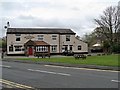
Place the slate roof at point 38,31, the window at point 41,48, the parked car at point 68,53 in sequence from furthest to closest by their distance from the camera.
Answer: the slate roof at point 38,31 → the window at point 41,48 → the parked car at point 68,53

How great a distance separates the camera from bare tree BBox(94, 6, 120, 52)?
84.2 m

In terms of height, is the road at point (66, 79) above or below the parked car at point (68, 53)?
below

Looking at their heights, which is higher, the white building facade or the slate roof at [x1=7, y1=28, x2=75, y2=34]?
the slate roof at [x1=7, y1=28, x2=75, y2=34]

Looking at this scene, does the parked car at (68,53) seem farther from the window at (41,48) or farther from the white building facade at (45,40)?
the window at (41,48)

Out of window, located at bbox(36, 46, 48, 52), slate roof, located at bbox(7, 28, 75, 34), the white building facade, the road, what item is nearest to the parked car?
the white building facade

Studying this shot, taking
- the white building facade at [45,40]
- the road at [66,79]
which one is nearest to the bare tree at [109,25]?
the white building facade at [45,40]

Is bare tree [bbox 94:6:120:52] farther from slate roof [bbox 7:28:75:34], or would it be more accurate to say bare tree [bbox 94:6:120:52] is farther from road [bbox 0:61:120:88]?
road [bbox 0:61:120:88]

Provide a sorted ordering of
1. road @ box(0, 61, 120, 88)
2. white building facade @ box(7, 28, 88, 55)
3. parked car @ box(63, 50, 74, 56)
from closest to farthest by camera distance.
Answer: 1. road @ box(0, 61, 120, 88)
2. parked car @ box(63, 50, 74, 56)
3. white building facade @ box(7, 28, 88, 55)

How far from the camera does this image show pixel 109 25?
85125mm

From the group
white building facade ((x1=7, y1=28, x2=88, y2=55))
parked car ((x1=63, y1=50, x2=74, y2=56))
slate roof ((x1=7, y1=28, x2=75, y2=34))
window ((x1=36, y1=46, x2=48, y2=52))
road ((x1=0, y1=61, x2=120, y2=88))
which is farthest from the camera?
slate roof ((x1=7, y1=28, x2=75, y2=34))

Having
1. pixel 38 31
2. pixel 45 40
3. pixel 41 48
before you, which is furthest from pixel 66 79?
pixel 38 31

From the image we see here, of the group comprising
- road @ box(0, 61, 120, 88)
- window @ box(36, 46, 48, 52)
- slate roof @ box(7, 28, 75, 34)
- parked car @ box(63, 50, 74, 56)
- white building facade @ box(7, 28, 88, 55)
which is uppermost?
slate roof @ box(7, 28, 75, 34)

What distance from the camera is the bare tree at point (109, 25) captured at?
276 ft

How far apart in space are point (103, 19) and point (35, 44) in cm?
2135
